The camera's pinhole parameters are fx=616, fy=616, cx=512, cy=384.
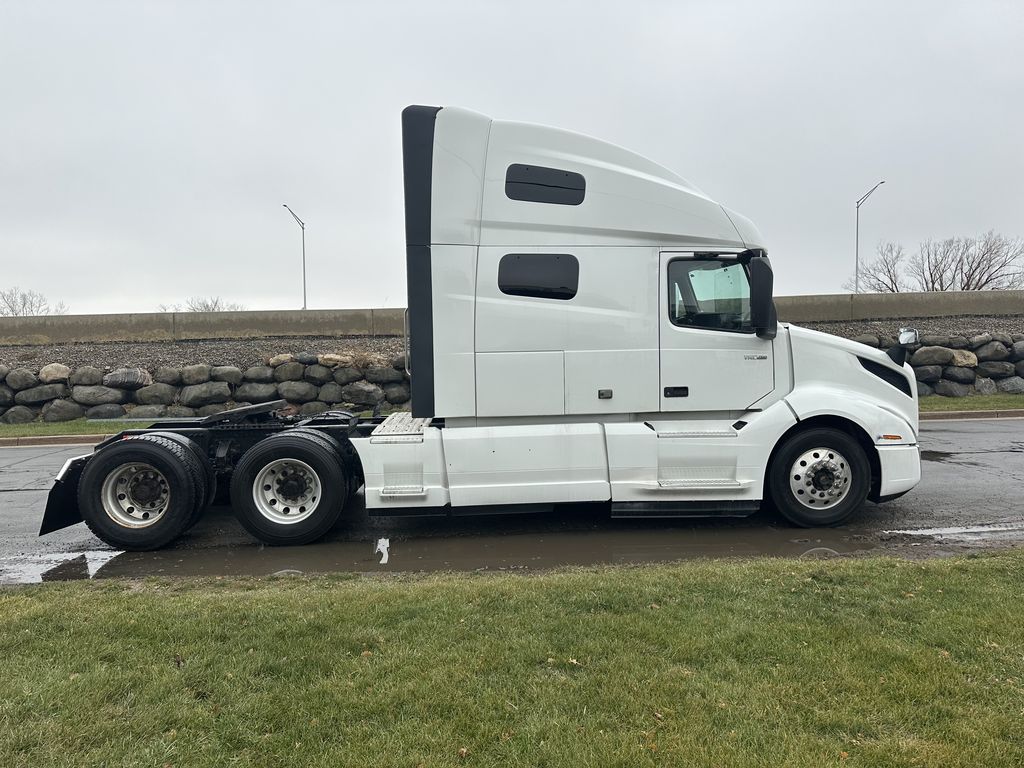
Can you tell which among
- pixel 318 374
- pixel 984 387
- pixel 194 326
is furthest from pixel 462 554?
pixel 984 387

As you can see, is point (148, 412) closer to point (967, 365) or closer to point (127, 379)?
point (127, 379)

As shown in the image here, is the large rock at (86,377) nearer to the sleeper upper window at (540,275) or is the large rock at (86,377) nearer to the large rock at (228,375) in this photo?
the large rock at (228,375)

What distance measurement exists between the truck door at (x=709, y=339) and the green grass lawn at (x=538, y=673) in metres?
2.16

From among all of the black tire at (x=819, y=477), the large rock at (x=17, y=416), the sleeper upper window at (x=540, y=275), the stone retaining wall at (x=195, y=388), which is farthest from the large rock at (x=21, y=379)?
the black tire at (x=819, y=477)

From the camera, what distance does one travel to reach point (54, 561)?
5.55 meters

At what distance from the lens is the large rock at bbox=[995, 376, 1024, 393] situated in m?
16.1

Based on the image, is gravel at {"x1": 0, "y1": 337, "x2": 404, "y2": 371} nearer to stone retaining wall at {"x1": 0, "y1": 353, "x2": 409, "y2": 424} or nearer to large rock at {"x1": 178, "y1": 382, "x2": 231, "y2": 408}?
stone retaining wall at {"x1": 0, "y1": 353, "x2": 409, "y2": 424}

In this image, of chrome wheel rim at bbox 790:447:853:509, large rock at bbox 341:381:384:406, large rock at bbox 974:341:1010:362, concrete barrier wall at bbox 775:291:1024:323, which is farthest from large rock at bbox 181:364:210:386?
large rock at bbox 974:341:1010:362

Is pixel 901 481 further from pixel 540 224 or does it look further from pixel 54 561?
pixel 54 561

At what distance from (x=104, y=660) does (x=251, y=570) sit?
2102 mm

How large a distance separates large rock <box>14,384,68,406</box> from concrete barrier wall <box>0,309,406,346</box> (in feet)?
9.14

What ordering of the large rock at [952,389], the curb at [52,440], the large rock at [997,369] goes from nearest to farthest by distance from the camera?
1. the curb at [52,440]
2. the large rock at [952,389]
3. the large rock at [997,369]

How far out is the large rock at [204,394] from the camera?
1453 cm

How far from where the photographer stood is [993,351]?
1633 centimetres
